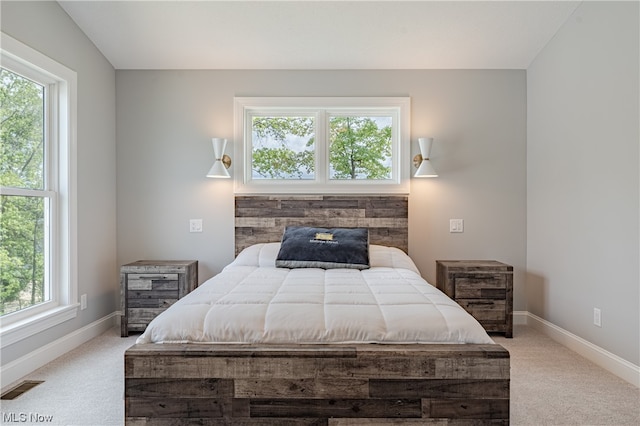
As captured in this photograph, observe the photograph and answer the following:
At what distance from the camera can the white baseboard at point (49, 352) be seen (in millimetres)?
2338

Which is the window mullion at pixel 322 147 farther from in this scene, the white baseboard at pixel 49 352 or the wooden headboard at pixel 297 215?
the white baseboard at pixel 49 352

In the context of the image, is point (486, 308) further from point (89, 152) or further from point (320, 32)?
point (89, 152)

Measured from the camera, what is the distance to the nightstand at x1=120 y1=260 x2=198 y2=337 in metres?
3.19

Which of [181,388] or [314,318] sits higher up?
[314,318]

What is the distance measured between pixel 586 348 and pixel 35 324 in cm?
388

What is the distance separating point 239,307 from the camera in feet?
5.87

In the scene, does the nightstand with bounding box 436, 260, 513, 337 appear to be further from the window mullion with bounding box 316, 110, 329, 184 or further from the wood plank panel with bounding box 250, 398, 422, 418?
the wood plank panel with bounding box 250, 398, 422, 418

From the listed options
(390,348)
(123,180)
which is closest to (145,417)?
(390,348)

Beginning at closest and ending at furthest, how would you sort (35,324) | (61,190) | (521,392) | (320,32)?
1. (521,392)
2. (35,324)
3. (61,190)
4. (320,32)

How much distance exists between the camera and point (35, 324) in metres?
2.57

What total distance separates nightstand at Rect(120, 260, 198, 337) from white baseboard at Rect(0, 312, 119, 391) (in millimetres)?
261

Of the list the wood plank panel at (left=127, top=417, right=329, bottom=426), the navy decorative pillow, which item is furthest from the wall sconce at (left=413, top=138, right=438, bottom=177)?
the wood plank panel at (left=127, top=417, right=329, bottom=426)

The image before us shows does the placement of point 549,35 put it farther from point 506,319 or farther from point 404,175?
point 506,319

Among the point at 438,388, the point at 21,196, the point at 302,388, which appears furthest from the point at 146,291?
the point at 438,388
